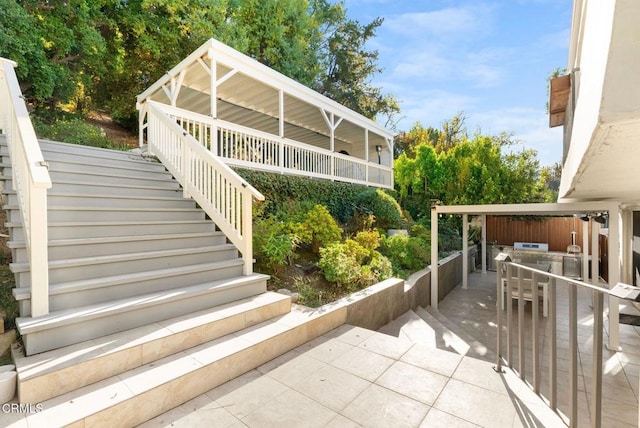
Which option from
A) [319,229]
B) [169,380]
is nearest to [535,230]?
[319,229]

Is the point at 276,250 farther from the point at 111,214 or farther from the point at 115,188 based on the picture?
the point at 115,188

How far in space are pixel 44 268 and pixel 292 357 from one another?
229cm

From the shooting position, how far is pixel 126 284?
9.59 ft

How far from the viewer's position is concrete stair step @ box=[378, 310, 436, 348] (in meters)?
4.31

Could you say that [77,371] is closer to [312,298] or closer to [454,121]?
[312,298]

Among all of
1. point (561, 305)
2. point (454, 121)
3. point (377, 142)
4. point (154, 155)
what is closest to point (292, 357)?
point (154, 155)

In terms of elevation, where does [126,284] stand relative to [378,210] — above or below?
below

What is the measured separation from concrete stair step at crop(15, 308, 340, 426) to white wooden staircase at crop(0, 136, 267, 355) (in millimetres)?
546

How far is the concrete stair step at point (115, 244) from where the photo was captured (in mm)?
2906

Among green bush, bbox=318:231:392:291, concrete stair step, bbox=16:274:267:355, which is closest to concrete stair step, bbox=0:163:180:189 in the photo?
concrete stair step, bbox=16:274:267:355

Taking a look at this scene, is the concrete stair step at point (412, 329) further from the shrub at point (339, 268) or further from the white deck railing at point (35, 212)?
the white deck railing at point (35, 212)

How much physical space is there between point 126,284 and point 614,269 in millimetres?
6517

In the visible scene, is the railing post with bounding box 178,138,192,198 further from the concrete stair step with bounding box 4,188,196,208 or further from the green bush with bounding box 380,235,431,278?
the green bush with bounding box 380,235,431,278

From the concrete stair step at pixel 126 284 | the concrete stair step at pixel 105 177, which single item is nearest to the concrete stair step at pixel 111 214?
the concrete stair step at pixel 105 177
